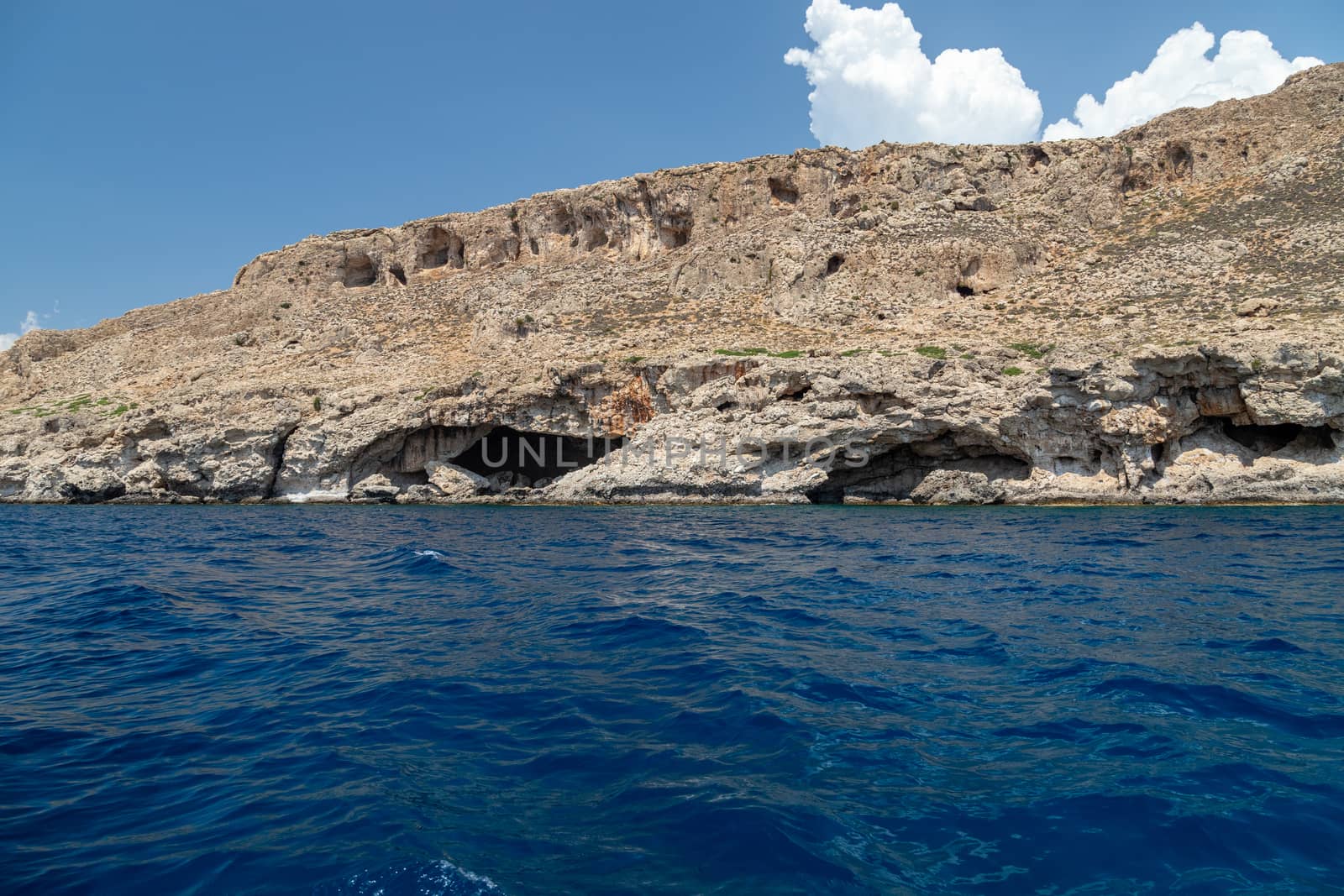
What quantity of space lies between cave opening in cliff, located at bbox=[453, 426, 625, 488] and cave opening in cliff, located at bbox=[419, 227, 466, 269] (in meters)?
20.6

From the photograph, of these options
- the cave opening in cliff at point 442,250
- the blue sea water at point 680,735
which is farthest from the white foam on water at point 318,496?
the blue sea water at point 680,735

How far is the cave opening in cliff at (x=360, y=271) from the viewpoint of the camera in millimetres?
55263

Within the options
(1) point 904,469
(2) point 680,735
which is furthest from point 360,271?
(2) point 680,735

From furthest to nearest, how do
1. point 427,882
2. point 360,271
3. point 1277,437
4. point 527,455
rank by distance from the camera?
1. point 360,271
2. point 527,455
3. point 1277,437
4. point 427,882

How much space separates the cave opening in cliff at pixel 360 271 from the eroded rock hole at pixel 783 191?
28.8 metres

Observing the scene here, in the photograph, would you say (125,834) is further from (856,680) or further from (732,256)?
(732,256)

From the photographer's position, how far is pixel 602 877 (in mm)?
3416

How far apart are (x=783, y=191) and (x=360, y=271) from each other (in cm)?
3108

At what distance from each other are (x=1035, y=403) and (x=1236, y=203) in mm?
21476

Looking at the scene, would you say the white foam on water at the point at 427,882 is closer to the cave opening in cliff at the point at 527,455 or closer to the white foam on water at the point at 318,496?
the cave opening in cliff at the point at 527,455

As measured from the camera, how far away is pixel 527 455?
38.4m

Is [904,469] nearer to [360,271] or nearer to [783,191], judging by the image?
[783,191]

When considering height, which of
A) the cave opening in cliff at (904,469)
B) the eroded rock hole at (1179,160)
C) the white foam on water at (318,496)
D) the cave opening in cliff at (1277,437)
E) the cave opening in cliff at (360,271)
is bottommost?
the white foam on water at (318,496)

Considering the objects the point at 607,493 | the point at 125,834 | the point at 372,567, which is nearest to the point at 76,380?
the point at 607,493
